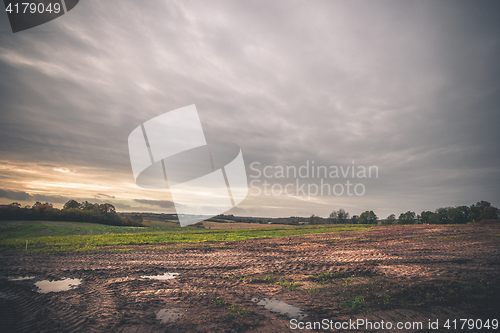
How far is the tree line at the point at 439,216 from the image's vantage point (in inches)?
2773

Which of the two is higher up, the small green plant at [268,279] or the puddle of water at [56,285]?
the small green plant at [268,279]

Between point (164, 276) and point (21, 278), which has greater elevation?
point (164, 276)

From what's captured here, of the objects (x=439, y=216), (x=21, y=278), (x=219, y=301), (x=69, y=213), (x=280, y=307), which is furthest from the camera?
(x=439, y=216)

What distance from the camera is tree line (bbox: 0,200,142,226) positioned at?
177ft

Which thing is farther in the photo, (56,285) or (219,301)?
(56,285)

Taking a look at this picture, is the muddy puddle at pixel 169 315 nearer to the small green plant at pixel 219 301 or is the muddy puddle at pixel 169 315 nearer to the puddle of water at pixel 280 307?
the small green plant at pixel 219 301

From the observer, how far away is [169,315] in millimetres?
6297

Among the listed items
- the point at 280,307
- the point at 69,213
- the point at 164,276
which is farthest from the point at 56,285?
the point at 69,213

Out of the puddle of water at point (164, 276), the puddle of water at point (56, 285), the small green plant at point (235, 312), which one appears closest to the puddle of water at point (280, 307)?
the small green plant at point (235, 312)

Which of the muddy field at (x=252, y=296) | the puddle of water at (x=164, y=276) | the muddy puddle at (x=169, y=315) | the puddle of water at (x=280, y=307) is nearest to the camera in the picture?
the muddy field at (x=252, y=296)

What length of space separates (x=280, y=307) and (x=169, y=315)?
11.4 feet

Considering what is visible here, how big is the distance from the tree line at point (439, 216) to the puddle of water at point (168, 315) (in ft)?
304

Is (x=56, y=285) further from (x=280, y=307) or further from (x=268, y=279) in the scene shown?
(x=280, y=307)

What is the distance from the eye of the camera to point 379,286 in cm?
772
